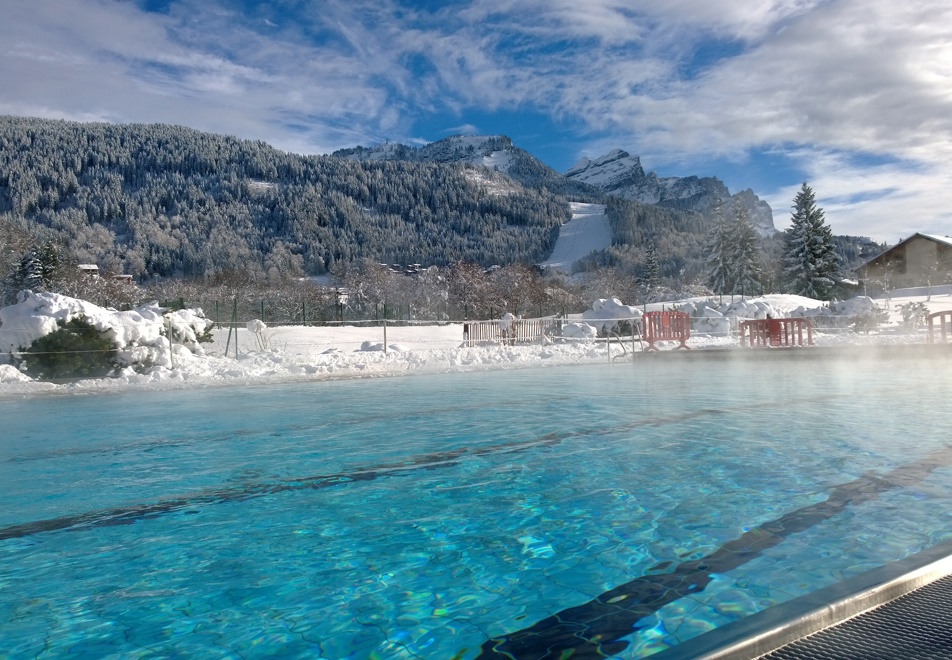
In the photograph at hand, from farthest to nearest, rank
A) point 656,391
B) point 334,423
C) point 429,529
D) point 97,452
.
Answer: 1. point 656,391
2. point 334,423
3. point 97,452
4. point 429,529

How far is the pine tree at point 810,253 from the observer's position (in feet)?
136

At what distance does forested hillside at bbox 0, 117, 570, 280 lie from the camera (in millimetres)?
99062

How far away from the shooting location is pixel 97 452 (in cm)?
612

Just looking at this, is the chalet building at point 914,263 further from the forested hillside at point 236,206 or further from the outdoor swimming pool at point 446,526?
the forested hillside at point 236,206

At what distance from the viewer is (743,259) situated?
150 feet

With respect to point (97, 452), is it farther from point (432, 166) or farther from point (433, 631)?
point (432, 166)

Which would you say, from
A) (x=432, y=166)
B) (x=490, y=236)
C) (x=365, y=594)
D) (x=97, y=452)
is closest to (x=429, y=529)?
(x=365, y=594)

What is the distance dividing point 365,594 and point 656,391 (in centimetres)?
807

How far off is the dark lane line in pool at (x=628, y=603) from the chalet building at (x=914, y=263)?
145 feet

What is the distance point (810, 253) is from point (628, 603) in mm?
44247

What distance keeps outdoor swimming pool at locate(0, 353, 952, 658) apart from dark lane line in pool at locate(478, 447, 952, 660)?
0.5 inches

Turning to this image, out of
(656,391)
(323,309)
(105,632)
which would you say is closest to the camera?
(105,632)

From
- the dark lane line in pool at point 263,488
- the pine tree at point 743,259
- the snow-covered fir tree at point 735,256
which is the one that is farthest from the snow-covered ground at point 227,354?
the snow-covered fir tree at point 735,256

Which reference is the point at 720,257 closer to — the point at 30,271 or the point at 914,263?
the point at 914,263
